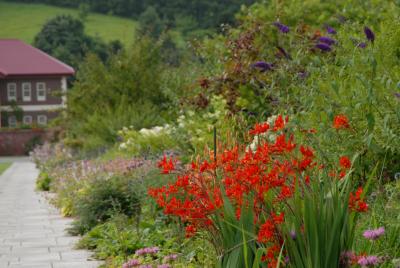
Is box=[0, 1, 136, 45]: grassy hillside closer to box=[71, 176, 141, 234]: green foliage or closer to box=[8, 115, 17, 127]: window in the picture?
box=[8, 115, 17, 127]: window

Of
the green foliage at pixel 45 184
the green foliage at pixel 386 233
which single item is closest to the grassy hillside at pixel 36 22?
the green foliage at pixel 45 184

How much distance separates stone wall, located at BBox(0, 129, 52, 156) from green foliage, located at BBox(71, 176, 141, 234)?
39.6 meters

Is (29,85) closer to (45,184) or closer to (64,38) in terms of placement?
(64,38)

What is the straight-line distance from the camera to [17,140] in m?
50.3

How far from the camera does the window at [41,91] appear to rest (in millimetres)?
63562

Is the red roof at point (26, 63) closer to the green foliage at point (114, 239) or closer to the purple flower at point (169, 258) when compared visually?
the green foliage at point (114, 239)

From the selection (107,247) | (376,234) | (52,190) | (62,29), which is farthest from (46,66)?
(376,234)

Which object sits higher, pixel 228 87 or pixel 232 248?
pixel 232 248

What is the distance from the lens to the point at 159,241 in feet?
28.2

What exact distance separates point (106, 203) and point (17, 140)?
4067 cm

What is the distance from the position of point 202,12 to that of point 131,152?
69753mm

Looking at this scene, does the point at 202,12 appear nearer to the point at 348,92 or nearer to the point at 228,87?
the point at 228,87

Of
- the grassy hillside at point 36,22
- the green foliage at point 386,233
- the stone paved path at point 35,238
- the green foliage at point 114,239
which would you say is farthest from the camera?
the grassy hillside at point 36,22

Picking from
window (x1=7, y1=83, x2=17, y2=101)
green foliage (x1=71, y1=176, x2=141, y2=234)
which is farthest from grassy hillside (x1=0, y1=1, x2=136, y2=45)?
green foliage (x1=71, y1=176, x2=141, y2=234)
